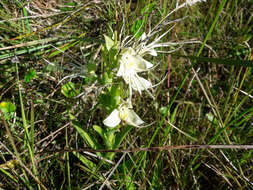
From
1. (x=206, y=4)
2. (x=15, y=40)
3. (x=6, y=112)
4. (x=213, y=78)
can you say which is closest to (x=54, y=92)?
(x=6, y=112)

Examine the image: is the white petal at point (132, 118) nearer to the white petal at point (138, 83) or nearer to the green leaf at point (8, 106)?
the white petal at point (138, 83)

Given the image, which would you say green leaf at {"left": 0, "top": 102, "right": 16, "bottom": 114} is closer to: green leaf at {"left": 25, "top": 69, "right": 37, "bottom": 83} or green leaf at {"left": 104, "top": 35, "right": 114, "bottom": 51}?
green leaf at {"left": 25, "top": 69, "right": 37, "bottom": 83}

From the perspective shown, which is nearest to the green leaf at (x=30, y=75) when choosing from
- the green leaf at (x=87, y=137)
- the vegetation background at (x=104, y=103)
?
the vegetation background at (x=104, y=103)

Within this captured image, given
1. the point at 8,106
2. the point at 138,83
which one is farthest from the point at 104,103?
the point at 8,106

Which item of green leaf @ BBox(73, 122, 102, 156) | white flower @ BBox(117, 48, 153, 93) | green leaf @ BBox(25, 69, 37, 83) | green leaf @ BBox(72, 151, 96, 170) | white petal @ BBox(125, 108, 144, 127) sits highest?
white flower @ BBox(117, 48, 153, 93)

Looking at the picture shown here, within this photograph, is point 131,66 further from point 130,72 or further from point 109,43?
point 109,43

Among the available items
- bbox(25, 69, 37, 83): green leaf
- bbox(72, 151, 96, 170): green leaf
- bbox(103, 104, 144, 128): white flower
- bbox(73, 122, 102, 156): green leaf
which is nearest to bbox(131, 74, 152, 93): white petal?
bbox(103, 104, 144, 128): white flower
